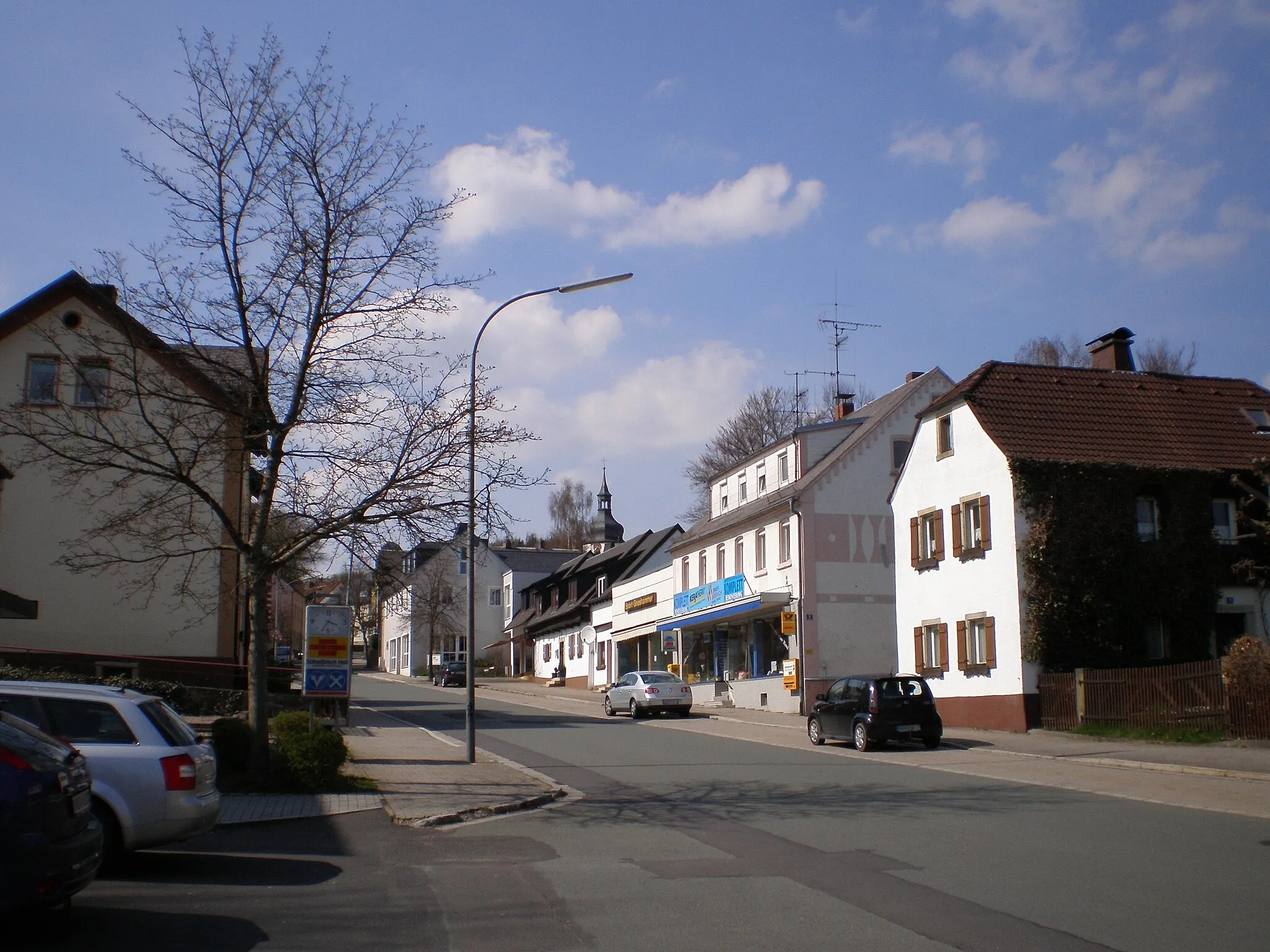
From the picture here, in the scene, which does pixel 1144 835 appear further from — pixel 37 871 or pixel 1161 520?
pixel 1161 520

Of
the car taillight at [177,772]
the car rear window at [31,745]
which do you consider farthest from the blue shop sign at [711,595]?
the car rear window at [31,745]

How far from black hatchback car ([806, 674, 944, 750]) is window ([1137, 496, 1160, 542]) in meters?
7.91

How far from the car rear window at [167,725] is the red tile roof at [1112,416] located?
844 inches

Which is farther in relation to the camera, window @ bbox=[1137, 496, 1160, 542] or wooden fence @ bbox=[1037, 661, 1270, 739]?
window @ bbox=[1137, 496, 1160, 542]

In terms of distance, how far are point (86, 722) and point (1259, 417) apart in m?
31.2

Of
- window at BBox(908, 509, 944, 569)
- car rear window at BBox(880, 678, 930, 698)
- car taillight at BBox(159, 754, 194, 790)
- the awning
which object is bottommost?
car rear window at BBox(880, 678, 930, 698)

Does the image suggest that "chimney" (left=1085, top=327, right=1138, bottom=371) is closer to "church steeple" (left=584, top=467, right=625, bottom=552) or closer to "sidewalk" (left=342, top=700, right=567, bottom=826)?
"sidewalk" (left=342, top=700, right=567, bottom=826)

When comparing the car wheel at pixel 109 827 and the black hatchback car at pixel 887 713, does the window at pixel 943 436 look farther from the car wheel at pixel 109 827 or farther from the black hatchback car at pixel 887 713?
the car wheel at pixel 109 827

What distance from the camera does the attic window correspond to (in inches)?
1230

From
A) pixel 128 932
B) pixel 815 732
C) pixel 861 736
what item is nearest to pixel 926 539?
pixel 815 732

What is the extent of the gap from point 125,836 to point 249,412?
732 cm

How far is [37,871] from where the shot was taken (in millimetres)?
7090

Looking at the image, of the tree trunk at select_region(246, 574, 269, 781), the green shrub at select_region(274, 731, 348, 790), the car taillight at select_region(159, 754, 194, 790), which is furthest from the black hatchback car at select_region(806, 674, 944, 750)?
the car taillight at select_region(159, 754, 194, 790)

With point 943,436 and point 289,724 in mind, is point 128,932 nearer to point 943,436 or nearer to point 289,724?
point 289,724
